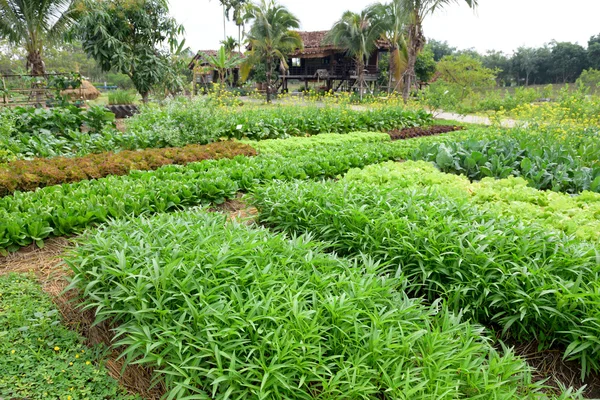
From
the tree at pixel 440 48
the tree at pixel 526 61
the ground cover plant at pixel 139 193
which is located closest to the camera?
the ground cover plant at pixel 139 193

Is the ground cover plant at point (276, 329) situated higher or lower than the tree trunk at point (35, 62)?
lower

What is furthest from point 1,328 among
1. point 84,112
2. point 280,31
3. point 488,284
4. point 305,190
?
point 280,31

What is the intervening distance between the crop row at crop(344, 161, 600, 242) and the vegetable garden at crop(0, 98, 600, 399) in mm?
25

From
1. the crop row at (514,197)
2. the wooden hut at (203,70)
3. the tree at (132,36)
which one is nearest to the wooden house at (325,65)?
the wooden hut at (203,70)

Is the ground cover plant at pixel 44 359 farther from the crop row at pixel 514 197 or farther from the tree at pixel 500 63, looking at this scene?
the tree at pixel 500 63

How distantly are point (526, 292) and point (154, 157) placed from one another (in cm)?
563

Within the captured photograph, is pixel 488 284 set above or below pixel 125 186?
below

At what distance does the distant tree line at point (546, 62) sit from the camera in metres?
41.4

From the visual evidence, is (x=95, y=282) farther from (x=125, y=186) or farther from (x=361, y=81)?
(x=361, y=81)

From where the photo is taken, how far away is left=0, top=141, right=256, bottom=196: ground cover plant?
5445 mm

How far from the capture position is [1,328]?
273 centimetres

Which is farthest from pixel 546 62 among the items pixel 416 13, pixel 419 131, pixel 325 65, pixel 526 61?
pixel 419 131

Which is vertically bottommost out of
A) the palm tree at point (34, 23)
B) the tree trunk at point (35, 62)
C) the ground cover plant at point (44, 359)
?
the ground cover plant at point (44, 359)

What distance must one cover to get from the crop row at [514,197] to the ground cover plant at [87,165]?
9.96 ft
